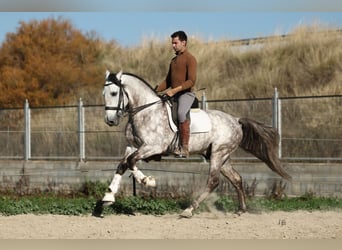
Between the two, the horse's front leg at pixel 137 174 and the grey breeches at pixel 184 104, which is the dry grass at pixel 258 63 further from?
the horse's front leg at pixel 137 174

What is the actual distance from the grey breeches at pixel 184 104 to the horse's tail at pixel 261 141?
152 centimetres

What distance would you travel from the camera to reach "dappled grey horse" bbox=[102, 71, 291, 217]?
10547 millimetres

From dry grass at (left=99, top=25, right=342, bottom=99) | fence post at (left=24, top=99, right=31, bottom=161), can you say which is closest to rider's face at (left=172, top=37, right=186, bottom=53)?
fence post at (left=24, top=99, right=31, bottom=161)

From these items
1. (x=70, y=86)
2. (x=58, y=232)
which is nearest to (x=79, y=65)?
(x=70, y=86)

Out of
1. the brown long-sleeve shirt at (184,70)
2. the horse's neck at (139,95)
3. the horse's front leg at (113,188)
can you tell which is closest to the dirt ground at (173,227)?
the horse's front leg at (113,188)

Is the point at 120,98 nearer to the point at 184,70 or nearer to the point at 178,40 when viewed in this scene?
the point at 184,70

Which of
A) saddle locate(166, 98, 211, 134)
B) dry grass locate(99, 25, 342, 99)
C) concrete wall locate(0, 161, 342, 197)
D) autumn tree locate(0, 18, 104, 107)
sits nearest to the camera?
saddle locate(166, 98, 211, 134)

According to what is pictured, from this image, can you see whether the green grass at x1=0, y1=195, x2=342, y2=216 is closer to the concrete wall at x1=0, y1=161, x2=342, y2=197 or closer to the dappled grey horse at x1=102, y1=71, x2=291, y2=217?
the dappled grey horse at x1=102, y1=71, x2=291, y2=217

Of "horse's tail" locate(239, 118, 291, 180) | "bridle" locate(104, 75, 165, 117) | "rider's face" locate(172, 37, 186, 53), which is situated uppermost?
"rider's face" locate(172, 37, 186, 53)

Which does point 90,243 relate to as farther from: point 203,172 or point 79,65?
point 79,65

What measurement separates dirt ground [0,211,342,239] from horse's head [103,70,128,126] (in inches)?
61.5

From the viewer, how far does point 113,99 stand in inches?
418

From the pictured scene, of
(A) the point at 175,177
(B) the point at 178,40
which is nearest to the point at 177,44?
(B) the point at 178,40

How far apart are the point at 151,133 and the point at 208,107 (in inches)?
365
